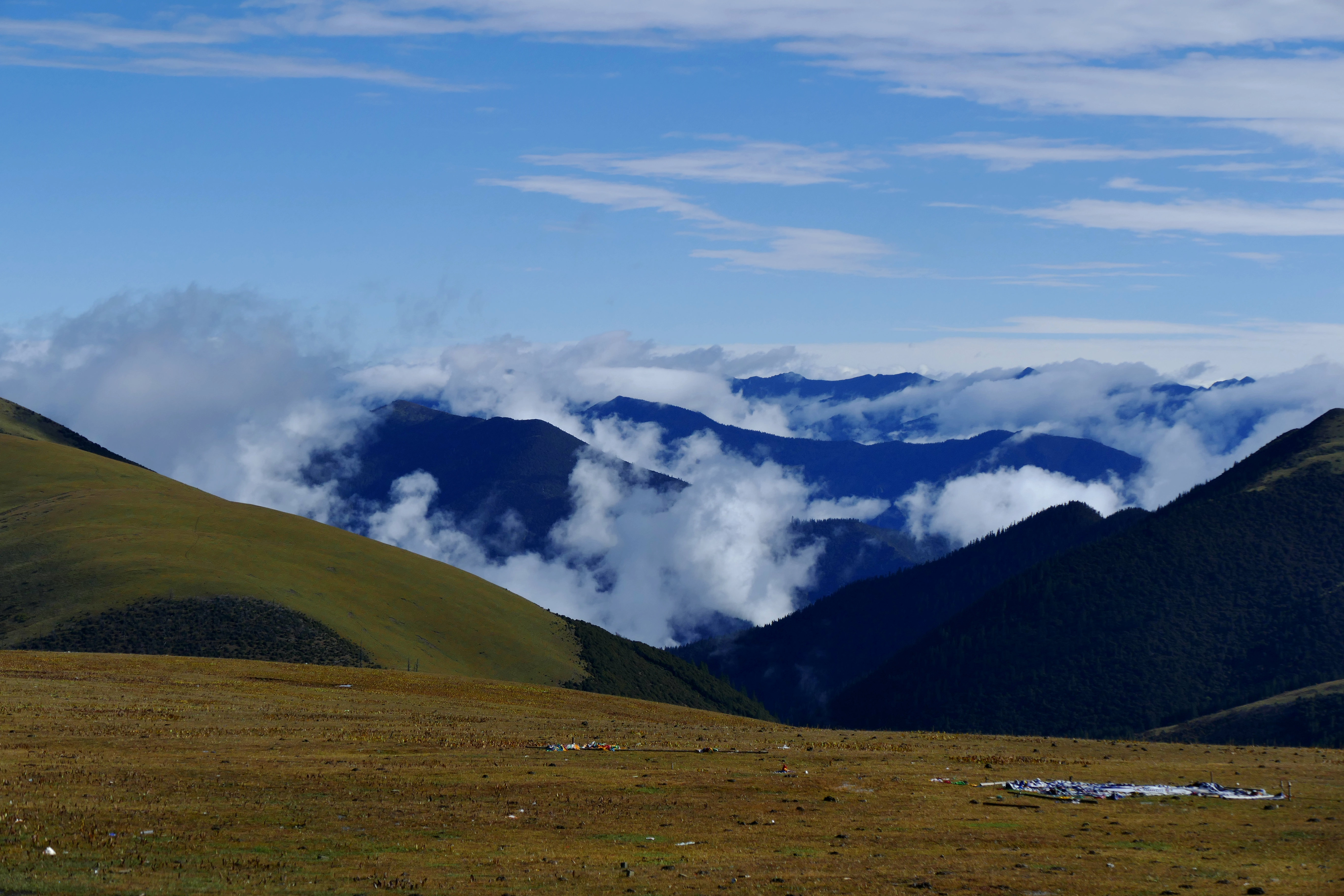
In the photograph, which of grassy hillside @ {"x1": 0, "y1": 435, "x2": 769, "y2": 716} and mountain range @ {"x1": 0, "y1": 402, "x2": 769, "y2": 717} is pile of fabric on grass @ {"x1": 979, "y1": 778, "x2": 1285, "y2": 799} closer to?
mountain range @ {"x1": 0, "y1": 402, "x2": 769, "y2": 717}

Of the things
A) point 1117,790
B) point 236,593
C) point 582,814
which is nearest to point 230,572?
point 236,593

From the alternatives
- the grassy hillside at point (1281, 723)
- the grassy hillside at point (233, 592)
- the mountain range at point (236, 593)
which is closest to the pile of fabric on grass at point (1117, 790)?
the mountain range at point (236, 593)

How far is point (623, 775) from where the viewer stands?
42469mm

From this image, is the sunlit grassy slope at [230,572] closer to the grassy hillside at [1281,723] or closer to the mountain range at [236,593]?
the mountain range at [236,593]

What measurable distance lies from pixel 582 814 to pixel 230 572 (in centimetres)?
11394

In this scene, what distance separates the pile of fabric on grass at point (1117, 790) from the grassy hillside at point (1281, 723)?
12131 centimetres

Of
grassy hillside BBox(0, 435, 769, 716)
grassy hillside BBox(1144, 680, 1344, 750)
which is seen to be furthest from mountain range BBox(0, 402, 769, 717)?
grassy hillside BBox(1144, 680, 1344, 750)

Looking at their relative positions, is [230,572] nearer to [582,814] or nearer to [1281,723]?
[582,814]

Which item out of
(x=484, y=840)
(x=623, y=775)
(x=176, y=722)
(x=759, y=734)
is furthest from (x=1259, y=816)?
(x=176, y=722)

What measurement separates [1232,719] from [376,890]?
166 m

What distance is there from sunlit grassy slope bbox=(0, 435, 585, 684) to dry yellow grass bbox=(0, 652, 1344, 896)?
236ft

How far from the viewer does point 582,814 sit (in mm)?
34344

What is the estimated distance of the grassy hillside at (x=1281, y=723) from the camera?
154 metres

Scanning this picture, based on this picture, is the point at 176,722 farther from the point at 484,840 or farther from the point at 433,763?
the point at 484,840
